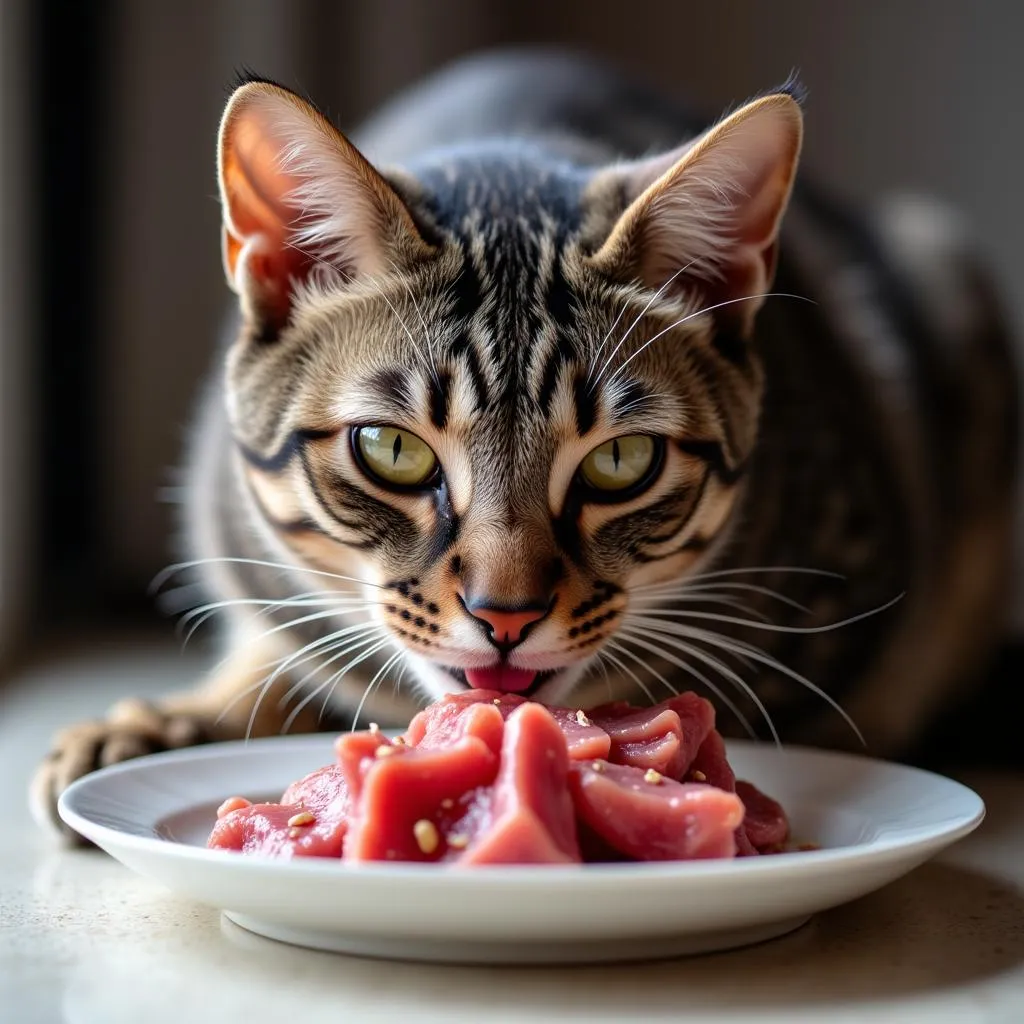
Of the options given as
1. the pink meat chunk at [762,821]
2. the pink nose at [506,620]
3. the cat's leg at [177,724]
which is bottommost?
the cat's leg at [177,724]

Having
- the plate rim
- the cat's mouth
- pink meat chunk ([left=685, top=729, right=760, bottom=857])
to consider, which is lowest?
pink meat chunk ([left=685, top=729, right=760, bottom=857])

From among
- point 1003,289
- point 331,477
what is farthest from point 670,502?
point 1003,289

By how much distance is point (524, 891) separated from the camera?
90 centimetres

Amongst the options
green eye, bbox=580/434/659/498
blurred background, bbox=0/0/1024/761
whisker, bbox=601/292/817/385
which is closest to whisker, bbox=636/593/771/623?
green eye, bbox=580/434/659/498

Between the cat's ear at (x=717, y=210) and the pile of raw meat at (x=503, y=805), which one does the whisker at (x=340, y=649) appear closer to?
the pile of raw meat at (x=503, y=805)

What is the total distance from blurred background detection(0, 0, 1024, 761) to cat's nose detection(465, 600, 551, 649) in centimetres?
108

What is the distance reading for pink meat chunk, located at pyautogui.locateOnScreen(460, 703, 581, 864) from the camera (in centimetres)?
97

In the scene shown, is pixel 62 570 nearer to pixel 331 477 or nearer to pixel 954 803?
pixel 331 477

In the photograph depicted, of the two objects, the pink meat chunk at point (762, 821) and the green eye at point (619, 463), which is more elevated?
the green eye at point (619, 463)

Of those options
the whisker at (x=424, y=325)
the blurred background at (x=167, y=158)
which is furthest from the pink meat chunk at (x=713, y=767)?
the blurred background at (x=167, y=158)

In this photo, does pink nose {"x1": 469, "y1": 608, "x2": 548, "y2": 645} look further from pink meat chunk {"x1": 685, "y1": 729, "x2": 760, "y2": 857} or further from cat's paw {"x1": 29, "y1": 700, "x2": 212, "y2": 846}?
cat's paw {"x1": 29, "y1": 700, "x2": 212, "y2": 846}

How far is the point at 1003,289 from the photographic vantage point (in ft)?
11.5

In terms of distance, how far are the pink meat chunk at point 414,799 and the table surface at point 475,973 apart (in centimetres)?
9

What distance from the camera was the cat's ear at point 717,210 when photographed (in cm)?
134
